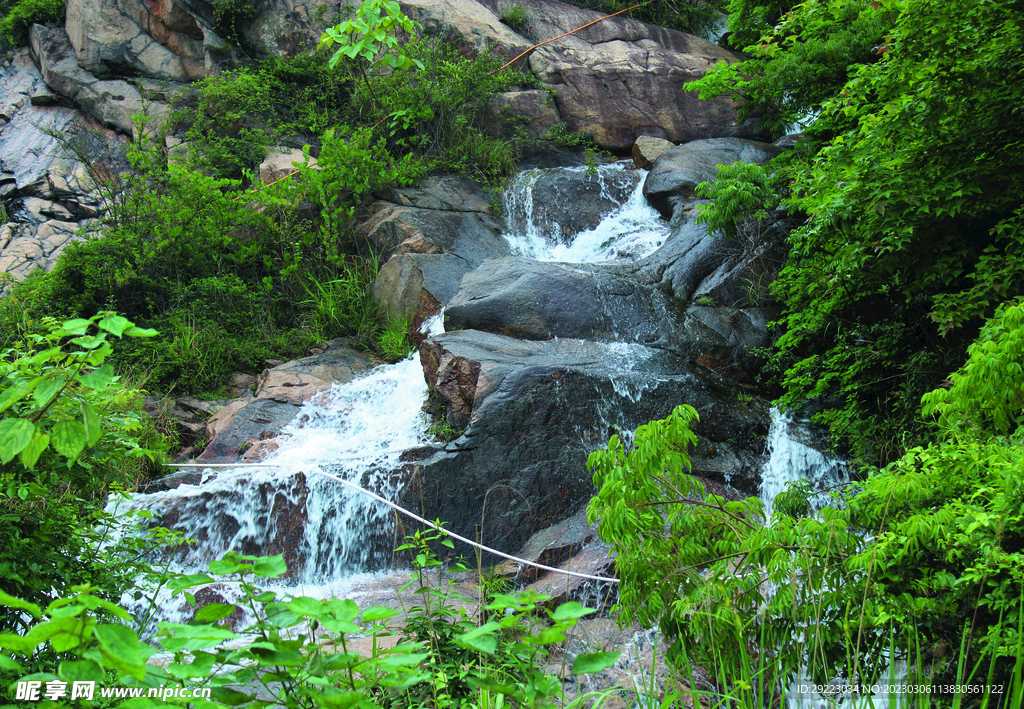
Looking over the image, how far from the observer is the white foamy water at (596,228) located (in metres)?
9.16

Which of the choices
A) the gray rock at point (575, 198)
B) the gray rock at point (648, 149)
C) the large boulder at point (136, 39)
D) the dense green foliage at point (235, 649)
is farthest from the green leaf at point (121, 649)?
the large boulder at point (136, 39)

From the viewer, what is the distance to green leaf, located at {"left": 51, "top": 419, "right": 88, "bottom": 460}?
141 cm

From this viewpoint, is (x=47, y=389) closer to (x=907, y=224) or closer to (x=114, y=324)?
(x=114, y=324)

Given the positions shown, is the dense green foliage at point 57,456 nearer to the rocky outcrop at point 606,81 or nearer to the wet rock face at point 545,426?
the wet rock face at point 545,426

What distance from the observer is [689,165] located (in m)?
9.55

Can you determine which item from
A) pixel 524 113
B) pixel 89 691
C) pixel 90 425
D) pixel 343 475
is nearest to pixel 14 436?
pixel 90 425

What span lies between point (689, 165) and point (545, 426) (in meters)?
6.09

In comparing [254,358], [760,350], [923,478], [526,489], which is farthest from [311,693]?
[254,358]

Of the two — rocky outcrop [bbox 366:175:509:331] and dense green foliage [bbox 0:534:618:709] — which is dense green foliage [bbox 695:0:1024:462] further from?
dense green foliage [bbox 0:534:618:709]

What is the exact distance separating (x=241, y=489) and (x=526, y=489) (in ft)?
7.97

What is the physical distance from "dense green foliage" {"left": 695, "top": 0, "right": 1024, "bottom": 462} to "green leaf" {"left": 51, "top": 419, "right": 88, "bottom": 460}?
5.17 metres

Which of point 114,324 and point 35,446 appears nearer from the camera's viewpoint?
point 114,324

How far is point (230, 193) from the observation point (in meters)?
8.27

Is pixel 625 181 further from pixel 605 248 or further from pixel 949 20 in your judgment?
pixel 949 20
